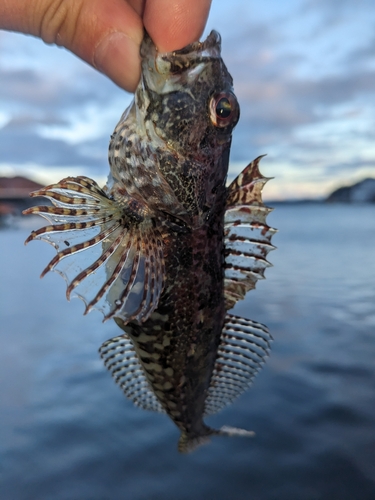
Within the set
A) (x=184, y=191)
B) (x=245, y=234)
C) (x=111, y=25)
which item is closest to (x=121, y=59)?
(x=111, y=25)

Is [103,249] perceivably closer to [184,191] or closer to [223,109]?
[184,191]

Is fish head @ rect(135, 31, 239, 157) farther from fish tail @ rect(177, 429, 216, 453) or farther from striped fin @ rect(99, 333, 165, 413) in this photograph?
fish tail @ rect(177, 429, 216, 453)

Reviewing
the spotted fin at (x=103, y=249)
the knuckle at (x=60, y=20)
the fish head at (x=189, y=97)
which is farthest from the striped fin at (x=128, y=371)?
the knuckle at (x=60, y=20)

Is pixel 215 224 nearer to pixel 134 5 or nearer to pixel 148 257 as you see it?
pixel 148 257

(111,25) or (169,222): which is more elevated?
(111,25)

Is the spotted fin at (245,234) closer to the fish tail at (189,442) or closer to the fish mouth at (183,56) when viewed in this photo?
the fish mouth at (183,56)

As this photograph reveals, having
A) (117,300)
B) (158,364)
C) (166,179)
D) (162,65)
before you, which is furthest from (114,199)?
(158,364)
